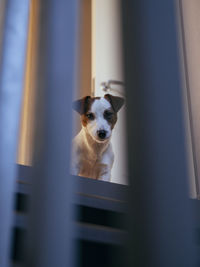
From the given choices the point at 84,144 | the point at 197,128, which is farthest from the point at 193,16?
the point at 84,144

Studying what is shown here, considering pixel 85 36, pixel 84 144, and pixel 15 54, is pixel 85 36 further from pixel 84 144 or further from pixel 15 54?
pixel 15 54

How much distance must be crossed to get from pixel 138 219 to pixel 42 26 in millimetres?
270

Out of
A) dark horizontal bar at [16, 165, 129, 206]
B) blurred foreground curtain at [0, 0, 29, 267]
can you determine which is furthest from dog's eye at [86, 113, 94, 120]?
blurred foreground curtain at [0, 0, 29, 267]

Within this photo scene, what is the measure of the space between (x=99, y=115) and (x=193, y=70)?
45 cm

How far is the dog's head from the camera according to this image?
1.62 meters

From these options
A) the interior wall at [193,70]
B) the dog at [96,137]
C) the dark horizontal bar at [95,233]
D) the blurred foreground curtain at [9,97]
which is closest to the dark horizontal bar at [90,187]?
the dark horizontal bar at [95,233]

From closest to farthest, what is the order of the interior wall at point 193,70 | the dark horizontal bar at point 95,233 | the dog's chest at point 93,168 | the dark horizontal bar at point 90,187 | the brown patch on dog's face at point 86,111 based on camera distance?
1. the dark horizontal bar at point 95,233
2. the dark horizontal bar at point 90,187
3. the interior wall at point 193,70
4. the dog's chest at point 93,168
5. the brown patch on dog's face at point 86,111

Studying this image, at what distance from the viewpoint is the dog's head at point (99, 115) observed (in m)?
1.62

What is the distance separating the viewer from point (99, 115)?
166 centimetres

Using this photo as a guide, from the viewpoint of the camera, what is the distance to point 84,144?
5.17 feet

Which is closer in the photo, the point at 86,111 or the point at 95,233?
the point at 95,233

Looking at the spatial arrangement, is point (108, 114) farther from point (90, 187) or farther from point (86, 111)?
point (90, 187)

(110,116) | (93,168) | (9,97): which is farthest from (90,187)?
(110,116)

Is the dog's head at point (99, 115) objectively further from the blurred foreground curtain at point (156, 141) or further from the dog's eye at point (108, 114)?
the blurred foreground curtain at point (156, 141)
